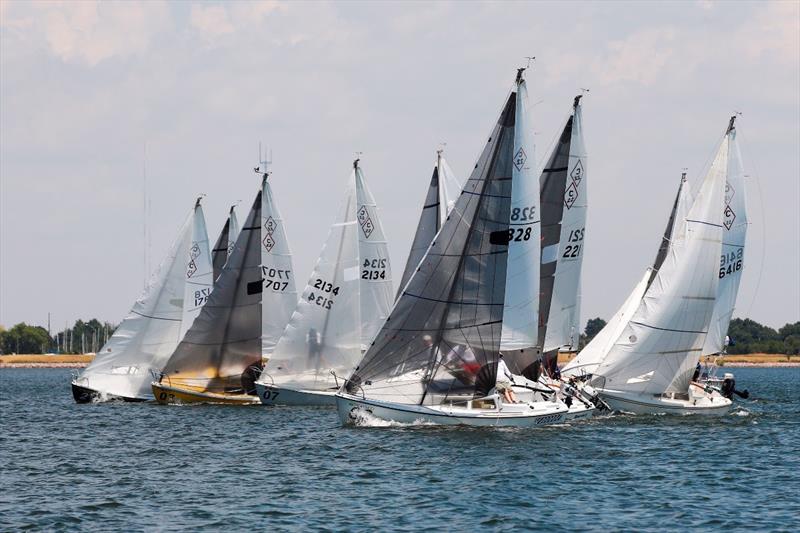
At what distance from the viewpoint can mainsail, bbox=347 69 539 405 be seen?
4269 centimetres

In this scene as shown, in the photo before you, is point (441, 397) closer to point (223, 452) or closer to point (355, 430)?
point (355, 430)

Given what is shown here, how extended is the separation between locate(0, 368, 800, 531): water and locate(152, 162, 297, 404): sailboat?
26.9 ft

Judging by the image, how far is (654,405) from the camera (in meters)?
51.2

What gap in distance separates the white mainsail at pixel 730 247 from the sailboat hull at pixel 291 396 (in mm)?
15698

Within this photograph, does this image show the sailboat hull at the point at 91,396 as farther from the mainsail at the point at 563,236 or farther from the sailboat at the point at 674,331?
the sailboat at the point at 674,331

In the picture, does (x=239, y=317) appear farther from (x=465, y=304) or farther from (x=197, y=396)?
(x=465, y=304)

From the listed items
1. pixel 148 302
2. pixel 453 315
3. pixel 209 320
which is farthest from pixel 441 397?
pixel 148 302

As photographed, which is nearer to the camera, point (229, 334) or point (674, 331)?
point (674, 331)

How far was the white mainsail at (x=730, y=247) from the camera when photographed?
54.2 meters

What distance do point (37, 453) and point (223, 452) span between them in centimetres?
573

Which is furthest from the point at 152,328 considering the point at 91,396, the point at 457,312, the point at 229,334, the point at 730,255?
the point at 730,255

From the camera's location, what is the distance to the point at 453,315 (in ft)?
141

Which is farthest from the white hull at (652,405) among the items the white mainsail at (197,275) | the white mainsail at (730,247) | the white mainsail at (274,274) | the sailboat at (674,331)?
the white mainsail at (197,275)

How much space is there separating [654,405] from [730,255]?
8.00m
